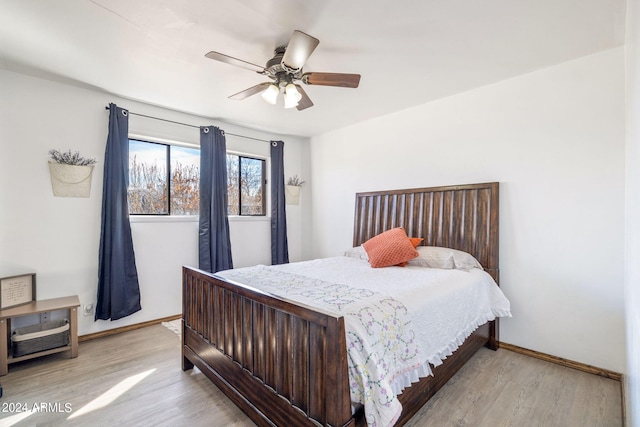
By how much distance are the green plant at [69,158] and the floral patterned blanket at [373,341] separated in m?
2.46

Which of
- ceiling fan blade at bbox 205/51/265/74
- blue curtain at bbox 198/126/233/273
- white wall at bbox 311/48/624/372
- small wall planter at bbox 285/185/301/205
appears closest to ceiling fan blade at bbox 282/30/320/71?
ceiling fan blade at bbox 205/51/265/74

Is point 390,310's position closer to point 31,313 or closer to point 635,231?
point 635,231

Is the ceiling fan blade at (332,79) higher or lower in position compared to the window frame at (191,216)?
higher

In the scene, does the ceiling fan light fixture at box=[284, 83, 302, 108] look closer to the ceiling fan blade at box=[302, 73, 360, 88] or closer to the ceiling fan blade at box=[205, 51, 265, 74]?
the ceiling fan blade at box=[302, 73, 360, 88]

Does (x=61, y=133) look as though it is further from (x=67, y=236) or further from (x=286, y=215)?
(x=286, y=215)

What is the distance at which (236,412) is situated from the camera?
6.38 feet

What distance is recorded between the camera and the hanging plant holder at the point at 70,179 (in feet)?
9.51

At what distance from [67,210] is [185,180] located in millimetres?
1275

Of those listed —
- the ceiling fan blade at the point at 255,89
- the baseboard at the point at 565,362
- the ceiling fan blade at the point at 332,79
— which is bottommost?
the baseboard at the point at 565,362

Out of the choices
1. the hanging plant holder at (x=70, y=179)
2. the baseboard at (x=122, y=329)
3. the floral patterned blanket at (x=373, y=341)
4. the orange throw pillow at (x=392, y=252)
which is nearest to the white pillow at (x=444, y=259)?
the orange throw pillow at (x=392, y=252)

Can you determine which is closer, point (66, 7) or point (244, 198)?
point (66, 7)

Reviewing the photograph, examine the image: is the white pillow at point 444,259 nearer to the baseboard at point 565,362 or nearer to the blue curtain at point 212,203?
the baseboard at point 565,362

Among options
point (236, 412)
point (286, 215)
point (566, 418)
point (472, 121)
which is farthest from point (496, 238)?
point (286, 215)

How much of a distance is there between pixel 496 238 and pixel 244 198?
3426 mm
